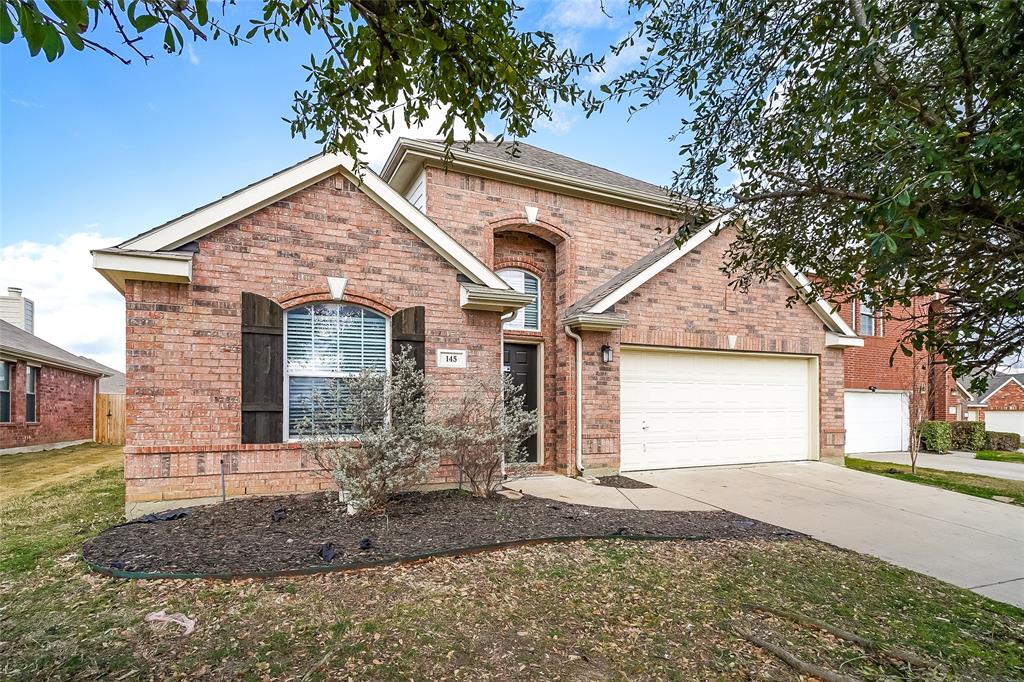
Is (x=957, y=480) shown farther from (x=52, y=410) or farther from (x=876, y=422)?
(x=52, y=410)

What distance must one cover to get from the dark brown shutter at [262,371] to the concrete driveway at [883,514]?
578 cm

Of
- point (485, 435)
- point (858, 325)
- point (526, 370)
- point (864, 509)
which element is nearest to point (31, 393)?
point (526, 370)

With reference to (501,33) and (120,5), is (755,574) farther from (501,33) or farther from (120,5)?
(120,5)

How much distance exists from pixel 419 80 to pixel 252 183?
3415mm

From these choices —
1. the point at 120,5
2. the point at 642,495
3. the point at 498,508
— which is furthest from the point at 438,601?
the point at 642,495

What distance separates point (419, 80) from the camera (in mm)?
4223

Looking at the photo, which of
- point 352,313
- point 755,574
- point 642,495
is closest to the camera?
point 755,574

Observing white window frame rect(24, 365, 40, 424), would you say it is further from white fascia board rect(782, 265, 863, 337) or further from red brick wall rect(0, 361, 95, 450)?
white fascia board rect(782, 265, 863, 337)

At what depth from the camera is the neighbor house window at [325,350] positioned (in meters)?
6.68

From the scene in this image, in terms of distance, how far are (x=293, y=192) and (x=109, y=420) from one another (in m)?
17.2

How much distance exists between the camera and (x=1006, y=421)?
25469mm

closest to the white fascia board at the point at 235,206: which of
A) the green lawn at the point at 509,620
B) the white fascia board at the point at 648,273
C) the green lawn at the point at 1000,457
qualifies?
the green lawn at the point at 509,620

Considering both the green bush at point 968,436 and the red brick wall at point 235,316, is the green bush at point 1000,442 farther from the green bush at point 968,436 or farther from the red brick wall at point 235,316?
the red brick wall at point 235,316

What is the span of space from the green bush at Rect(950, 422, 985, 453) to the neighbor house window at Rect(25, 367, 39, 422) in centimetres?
2720
